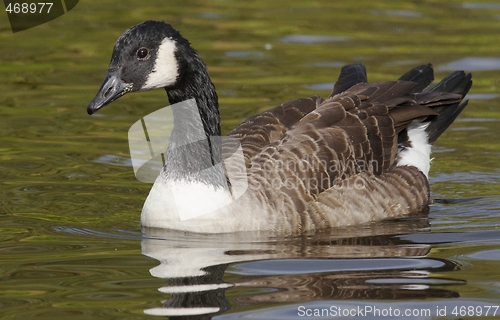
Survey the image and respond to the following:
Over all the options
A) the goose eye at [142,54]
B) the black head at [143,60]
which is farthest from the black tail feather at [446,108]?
the goose eye at [142,54]

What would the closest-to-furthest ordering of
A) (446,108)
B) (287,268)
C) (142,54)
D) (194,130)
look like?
1. (287,268)
2. (142,54)
3. (194,130)
4. (446,108)

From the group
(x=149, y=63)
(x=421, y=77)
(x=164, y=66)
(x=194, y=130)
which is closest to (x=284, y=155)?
(x=194, y=130)

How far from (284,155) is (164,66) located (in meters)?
1.60

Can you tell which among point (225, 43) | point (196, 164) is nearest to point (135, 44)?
point (196, 164)

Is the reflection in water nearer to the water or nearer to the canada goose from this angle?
the water

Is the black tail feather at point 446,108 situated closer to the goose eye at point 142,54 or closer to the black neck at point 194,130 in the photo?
the black neck at point 194,130

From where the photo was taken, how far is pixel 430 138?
36.7 ft

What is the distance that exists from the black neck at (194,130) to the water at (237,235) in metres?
0.68

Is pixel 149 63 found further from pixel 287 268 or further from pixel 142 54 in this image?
pixel 287 268

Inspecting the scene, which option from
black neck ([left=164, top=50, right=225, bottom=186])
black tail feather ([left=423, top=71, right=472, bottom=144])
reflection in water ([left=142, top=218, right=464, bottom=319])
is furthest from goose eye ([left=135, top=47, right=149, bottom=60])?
black tail feather ([left=423, top=71, right=472, bottom=144])

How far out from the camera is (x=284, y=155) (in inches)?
372

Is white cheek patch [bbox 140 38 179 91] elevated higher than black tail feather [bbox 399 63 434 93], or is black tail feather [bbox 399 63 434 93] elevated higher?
white cheek patch [bbox 140 38 179 91]

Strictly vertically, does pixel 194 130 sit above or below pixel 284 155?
above

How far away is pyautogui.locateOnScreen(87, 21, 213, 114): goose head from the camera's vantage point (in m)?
8.88
